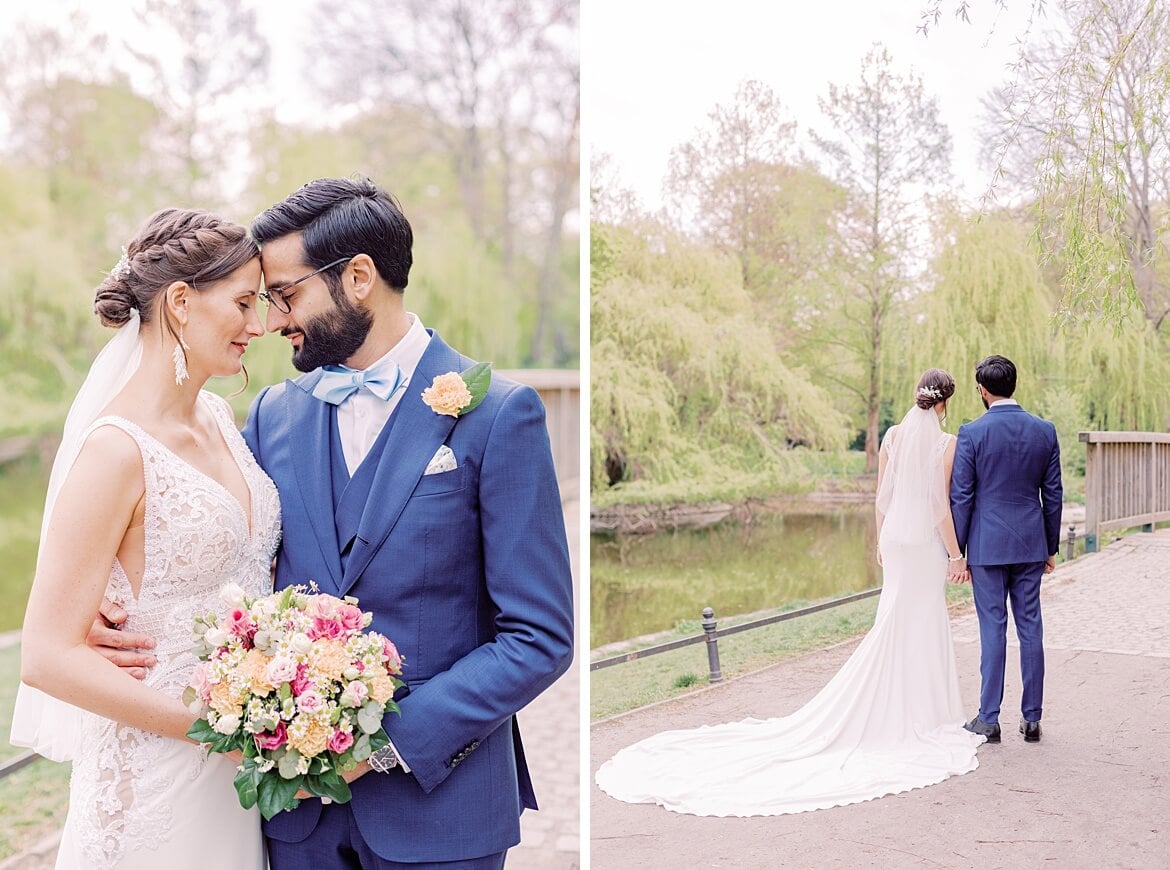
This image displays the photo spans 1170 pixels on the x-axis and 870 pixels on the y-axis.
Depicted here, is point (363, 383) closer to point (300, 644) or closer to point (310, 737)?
point (300, 644)

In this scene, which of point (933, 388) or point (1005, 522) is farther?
point (933, 388)

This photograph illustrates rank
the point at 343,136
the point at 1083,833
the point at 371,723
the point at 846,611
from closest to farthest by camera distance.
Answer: the point at 371,723, the point at 1083,833, the point at 846,611, the point at 343,136

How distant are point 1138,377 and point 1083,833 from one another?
1.38 meters

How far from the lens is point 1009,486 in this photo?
10.2 feet

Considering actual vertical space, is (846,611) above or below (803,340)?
below

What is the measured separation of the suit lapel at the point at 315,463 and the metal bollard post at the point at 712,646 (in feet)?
8.10

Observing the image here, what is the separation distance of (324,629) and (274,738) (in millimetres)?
166

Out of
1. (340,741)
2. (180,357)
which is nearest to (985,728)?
(340,741)

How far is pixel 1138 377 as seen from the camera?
300cm

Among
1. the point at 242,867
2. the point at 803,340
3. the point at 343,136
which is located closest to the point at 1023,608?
the point at 803,340

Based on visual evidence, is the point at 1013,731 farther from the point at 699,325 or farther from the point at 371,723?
the point at 371,723

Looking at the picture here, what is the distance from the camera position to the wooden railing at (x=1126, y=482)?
3.00m

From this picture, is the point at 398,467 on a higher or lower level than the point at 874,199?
lower

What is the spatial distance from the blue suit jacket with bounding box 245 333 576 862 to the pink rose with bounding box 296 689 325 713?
228mm
